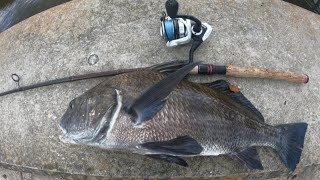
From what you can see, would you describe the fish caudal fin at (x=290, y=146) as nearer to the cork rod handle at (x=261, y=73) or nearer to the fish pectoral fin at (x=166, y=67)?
the cork rod handle at (x=261, y=73)

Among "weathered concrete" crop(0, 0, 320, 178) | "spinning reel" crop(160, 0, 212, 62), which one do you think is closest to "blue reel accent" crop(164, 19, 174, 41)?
"spinning reel" crop(160, 0, 212, 62)

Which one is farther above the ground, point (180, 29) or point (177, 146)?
point (180, 29)

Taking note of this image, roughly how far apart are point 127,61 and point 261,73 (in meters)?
0.99

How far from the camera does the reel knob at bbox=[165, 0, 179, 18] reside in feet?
10.3

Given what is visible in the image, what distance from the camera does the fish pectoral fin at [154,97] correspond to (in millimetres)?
2531

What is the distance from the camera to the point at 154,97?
256 cm

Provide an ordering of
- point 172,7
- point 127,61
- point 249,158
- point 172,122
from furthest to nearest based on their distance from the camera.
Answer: point 127,61
point 172,7
point 249,158
point 172,122

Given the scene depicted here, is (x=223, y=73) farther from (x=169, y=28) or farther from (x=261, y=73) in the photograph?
(x=169, y=28)

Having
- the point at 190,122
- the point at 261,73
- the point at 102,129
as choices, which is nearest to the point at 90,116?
the point at 102,129

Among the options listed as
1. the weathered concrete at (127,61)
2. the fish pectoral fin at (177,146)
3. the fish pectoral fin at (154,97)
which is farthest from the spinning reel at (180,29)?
the fish pectoral fin at (177,146)

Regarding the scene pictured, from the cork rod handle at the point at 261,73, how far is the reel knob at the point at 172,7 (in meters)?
0.55

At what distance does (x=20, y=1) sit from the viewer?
5.29m

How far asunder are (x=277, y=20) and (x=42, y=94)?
6.47 ft

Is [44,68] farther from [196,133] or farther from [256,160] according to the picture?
[256,160]
